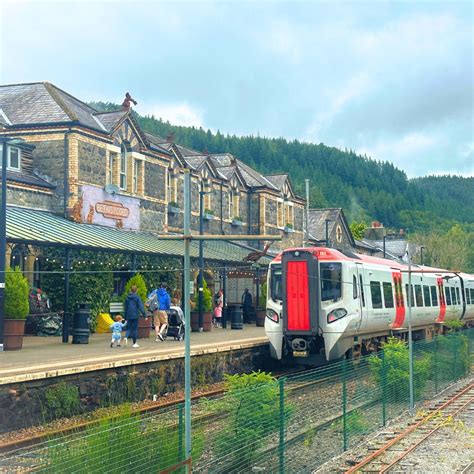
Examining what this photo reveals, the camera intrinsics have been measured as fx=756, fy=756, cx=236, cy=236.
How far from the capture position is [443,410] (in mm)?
15195

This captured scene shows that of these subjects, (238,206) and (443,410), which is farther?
(238,206)

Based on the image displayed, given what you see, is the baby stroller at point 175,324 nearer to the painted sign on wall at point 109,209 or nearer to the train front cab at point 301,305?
the train front cab at point 301,305

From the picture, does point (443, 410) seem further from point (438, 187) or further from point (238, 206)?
point (438, 187)

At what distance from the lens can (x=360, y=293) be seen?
19031 millimetres

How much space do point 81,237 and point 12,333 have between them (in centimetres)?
510

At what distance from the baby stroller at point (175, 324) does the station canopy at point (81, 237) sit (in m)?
2.14

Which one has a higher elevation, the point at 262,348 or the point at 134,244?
the point at 134,244

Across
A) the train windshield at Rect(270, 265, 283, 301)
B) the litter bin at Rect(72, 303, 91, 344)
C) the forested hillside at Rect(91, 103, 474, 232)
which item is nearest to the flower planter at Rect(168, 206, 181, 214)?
the litter bin at Rect(72, 303, 91, 344)

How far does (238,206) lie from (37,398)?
90.0 ft

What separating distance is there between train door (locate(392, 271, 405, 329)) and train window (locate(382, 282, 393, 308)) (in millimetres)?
489

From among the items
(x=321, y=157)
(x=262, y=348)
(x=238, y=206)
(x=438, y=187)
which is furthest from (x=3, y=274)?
(x=438, y=187)

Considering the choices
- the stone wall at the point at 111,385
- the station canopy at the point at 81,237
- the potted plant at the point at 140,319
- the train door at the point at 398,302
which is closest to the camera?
the stone wall at the point at 111,385

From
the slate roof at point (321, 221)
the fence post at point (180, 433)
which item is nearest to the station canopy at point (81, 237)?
the fence post at point (180, 433)

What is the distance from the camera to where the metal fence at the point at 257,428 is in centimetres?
679
